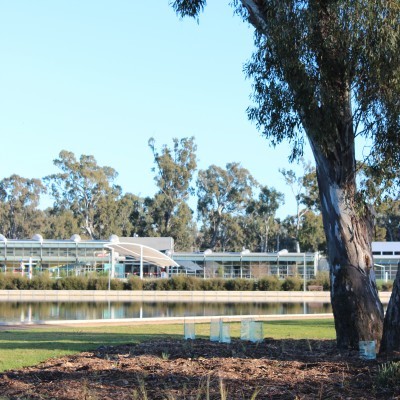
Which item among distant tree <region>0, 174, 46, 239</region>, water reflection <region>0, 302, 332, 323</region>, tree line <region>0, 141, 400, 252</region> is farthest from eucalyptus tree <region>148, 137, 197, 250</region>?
water reflection <region>0, 302, 332, 323</region>

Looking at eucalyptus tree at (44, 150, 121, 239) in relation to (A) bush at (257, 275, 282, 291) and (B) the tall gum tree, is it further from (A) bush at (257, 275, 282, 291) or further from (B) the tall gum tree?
(B) the tall gum tree

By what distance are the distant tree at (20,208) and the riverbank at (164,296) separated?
4486 centimetres

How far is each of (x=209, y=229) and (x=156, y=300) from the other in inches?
1595

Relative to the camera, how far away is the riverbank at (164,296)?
121ft

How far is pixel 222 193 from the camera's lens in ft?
248

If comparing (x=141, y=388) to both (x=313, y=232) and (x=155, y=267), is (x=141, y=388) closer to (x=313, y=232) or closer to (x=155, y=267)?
(x=313, y=232)

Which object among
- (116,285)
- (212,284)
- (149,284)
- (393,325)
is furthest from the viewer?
(212,284)

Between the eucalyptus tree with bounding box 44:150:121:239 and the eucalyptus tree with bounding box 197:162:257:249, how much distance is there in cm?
976

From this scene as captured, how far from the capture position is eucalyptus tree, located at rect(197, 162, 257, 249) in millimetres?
75125

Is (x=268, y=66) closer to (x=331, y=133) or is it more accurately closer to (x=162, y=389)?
(x=331, y=133)

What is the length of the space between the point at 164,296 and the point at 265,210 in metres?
35.7

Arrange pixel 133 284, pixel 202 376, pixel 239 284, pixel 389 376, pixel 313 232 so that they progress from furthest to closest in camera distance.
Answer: pixel 313 232, pixel 239 284, pixel 133 284, pixel 202 376, pixel 389 376

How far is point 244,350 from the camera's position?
29.0 ft

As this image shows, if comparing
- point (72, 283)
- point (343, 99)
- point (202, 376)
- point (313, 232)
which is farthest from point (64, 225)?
point (202, 376)
